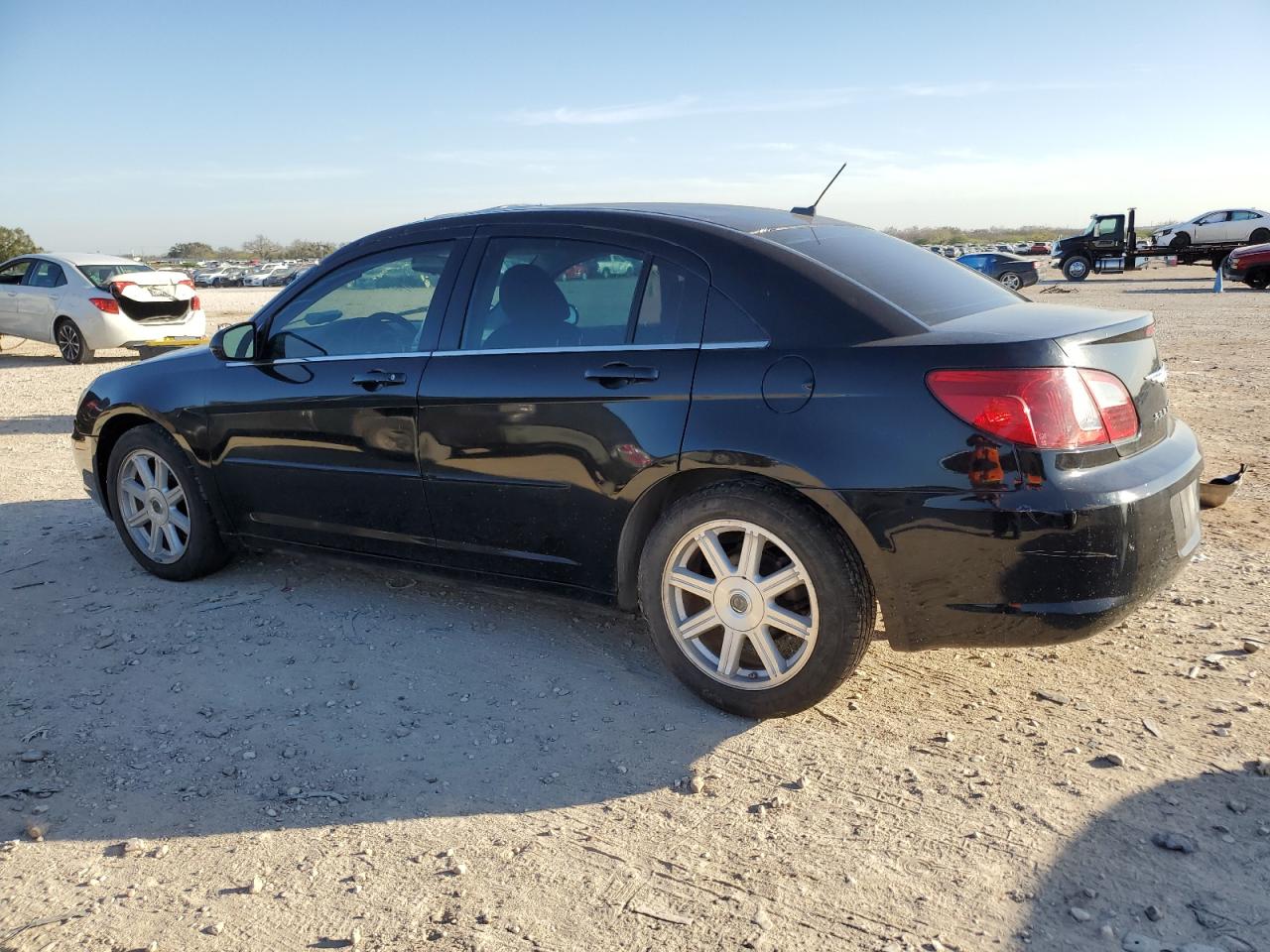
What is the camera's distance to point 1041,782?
10.0ft

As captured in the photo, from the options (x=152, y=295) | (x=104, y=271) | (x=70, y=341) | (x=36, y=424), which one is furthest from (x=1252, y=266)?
(x=36, y=424)

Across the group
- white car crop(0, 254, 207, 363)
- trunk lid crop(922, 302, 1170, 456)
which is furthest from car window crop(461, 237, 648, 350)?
white car crop(0, 254, 207, 363)

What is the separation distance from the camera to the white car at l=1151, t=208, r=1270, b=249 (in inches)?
1374

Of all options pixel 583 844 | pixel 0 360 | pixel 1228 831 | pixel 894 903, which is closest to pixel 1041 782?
pixel 1228 831

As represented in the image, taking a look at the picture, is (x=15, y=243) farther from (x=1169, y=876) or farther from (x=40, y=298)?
(x=1169, y=876)

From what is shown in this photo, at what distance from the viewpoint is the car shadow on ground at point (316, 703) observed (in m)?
3.12

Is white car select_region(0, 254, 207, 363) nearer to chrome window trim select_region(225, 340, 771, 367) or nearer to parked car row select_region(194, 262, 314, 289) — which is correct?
chrome window trim select_region(225, 340, 771, 367)

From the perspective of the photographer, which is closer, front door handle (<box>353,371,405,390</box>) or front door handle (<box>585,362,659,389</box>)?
front door handle (<box>585,362,659,389</box>)

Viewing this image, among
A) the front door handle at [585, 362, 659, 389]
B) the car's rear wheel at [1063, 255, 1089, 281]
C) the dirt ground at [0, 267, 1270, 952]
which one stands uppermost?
the front door handle at [585, 362, 659, 389]

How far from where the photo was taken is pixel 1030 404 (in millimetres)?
3006

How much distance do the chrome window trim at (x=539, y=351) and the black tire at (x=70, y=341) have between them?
1198cm

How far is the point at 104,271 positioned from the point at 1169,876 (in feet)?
52.3

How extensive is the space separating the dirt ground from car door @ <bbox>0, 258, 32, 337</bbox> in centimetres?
1266

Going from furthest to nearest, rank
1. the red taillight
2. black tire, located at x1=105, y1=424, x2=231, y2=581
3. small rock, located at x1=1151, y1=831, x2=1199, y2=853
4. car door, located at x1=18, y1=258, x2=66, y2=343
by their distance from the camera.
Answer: car door, located at x1=18, y1=258, x2=66, y2=343 → black tire, located at x1=105, y1=424, x2=231, y2=581 → the red taillight → small rock, located at x1=1151, y1=831, x2=1199, y2=853
